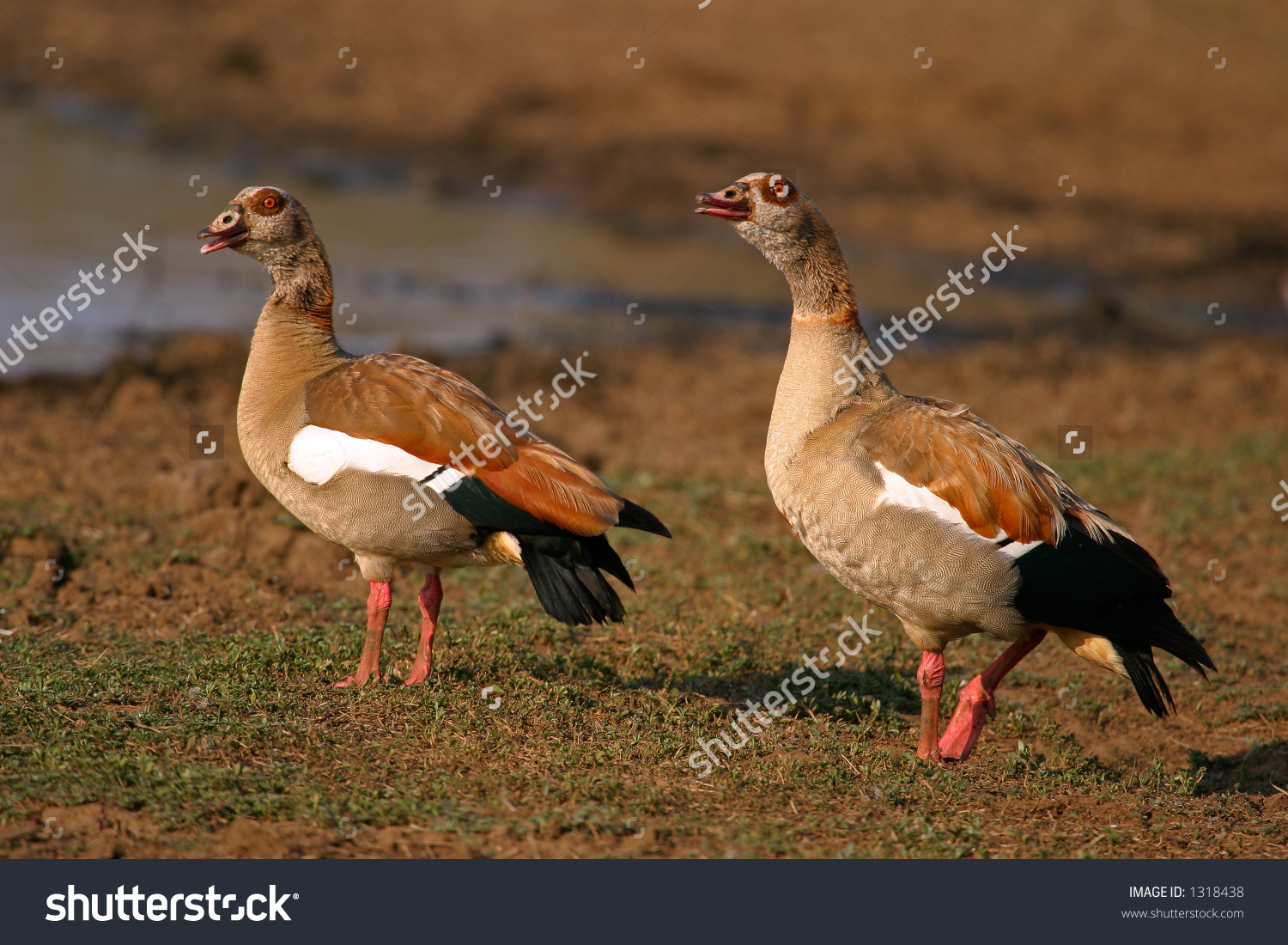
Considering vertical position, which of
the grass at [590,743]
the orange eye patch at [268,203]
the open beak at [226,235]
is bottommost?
the grass at [590,743]

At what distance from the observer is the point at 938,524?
5.44m

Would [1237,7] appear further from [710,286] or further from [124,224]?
[124,224]

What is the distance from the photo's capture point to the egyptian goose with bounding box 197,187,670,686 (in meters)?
5.55

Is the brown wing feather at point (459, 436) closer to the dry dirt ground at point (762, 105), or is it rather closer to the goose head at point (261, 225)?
the goose head at point (261, 225)

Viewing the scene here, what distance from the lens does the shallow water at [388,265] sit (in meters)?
13.3

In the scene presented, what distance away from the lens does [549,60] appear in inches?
891

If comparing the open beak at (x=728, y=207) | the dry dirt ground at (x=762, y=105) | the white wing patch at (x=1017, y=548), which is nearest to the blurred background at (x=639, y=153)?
the dry dirt ground at (x=762, y=105)

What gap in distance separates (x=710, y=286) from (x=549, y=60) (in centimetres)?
799

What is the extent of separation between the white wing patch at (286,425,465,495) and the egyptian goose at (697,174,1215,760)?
59.0 inches

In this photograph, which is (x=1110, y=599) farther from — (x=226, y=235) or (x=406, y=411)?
(x=226, y=235)

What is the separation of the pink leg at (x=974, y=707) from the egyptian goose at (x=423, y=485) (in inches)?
62.0

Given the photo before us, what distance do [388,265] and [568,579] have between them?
10.9m

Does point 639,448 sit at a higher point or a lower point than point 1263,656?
higher

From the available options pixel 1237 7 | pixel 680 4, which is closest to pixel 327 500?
pixel 680 4
